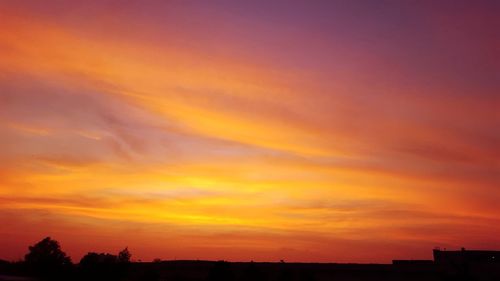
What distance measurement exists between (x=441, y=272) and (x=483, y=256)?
9069 mm

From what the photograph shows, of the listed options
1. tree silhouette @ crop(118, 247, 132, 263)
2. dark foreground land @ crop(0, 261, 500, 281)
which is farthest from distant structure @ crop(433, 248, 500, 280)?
tree silhouette @ crop(118, 247, 132, 263)

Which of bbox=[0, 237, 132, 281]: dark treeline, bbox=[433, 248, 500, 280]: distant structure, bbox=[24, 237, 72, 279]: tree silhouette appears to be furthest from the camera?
bbox=[433, 248, 500, 280]: distant structure

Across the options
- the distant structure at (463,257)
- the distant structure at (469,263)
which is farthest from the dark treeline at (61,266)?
the distant structure at (463,257)

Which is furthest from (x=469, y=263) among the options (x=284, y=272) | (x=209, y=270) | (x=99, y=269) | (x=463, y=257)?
(x=99, y=269)

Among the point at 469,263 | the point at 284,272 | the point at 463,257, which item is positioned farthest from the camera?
the point at 463,257

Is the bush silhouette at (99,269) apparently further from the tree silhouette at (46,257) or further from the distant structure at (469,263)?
the distant structure at (469,263)

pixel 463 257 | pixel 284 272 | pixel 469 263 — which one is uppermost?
pixel 463 257

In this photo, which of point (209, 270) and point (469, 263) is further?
point (469, 263)

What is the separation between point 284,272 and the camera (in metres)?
68.2

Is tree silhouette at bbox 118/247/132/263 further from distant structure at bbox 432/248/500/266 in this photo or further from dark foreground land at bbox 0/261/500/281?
distant structure at bbox 432/248/500/266

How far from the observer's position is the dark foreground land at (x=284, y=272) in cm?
6200

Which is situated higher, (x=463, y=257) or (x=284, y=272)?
(x=463, y=257)

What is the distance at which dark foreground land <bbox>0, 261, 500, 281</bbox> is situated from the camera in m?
62.0

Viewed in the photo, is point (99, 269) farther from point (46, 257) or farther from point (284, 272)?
point (284, 272)
